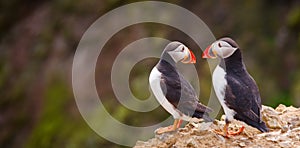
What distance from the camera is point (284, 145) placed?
4848 mm

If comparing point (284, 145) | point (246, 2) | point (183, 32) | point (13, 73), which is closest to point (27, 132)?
point (13, 73)

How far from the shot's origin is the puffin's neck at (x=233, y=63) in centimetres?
442

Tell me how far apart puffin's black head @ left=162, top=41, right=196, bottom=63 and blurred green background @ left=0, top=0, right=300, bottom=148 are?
5470 millimetres

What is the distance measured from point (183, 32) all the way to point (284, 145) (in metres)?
7.01

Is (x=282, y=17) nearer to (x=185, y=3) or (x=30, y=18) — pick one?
(x=185, y=3)

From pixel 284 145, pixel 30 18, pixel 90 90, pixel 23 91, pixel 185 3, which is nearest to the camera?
pixel 284 145

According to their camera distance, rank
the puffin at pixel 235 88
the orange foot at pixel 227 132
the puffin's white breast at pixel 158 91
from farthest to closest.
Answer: the orange foot at pixel 227 132
the puffin's white breast at pixel 158 91
the puffin at pixel 235 88

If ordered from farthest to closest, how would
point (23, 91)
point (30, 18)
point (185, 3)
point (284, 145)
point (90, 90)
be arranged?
point (30, 18)
point (23, 91)
point (185, 3)
point (90, 90)
point (284, 145)

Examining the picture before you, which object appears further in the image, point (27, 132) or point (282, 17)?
point (27, 132)

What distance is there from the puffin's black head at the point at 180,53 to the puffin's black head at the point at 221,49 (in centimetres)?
9

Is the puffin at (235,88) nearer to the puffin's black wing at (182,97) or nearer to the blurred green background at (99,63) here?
the puffin's black wing at (182,97)

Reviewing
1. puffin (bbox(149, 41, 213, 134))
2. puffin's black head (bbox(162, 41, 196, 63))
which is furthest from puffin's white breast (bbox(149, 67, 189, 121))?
puffin's black head (bbox(162, 41, 196, 63))

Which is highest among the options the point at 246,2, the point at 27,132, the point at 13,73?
the point at 246,2

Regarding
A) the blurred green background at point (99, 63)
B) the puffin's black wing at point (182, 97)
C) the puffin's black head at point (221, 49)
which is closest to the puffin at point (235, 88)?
the puffin's black head at point (221, 49)
